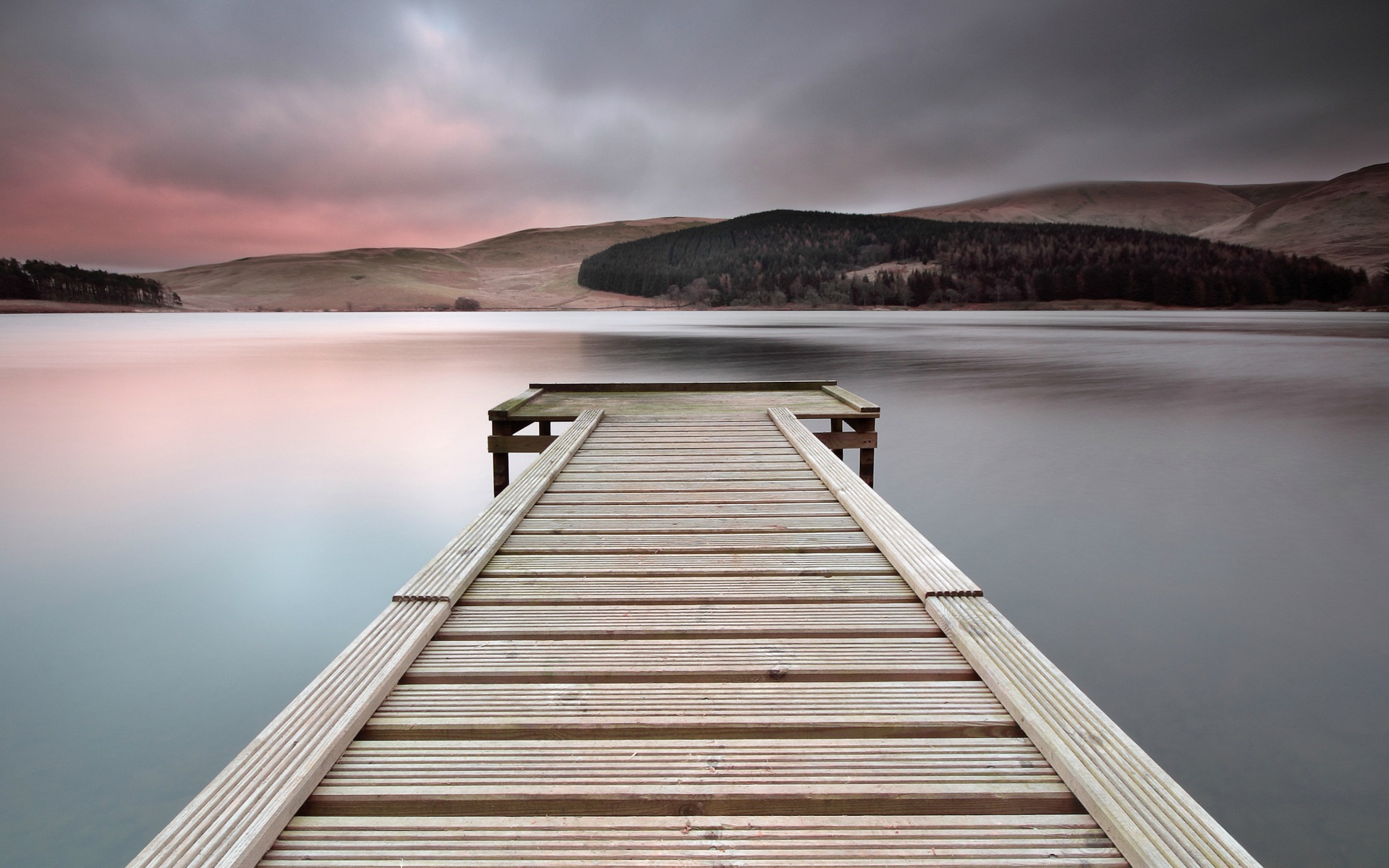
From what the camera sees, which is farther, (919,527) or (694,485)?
(919,527)

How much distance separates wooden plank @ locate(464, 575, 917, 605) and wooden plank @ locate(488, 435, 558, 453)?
3745 millimetres

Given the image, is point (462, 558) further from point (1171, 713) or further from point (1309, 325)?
point (1309, 325)

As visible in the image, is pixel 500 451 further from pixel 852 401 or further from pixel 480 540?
pixel 480 540

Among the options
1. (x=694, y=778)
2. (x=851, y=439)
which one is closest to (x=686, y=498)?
(x=694, y=778)

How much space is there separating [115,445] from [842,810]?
41.8 ft

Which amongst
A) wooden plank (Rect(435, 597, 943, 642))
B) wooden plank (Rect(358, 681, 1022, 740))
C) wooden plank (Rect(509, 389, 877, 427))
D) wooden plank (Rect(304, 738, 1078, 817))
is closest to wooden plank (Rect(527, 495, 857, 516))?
wooden plank (Rect(435, 597, 943, 642))

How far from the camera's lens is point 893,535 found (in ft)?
10.7

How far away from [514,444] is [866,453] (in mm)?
3325

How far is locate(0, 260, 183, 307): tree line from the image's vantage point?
78062 mm

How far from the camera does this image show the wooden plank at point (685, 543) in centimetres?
329

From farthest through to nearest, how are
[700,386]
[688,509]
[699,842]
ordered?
[700,386], [688,509], [699,842]

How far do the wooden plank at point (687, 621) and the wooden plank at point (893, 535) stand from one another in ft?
0.45

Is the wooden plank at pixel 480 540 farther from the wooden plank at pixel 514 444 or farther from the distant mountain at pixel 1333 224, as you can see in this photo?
the distant mountain at pixel 1333 224

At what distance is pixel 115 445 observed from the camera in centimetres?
1084
